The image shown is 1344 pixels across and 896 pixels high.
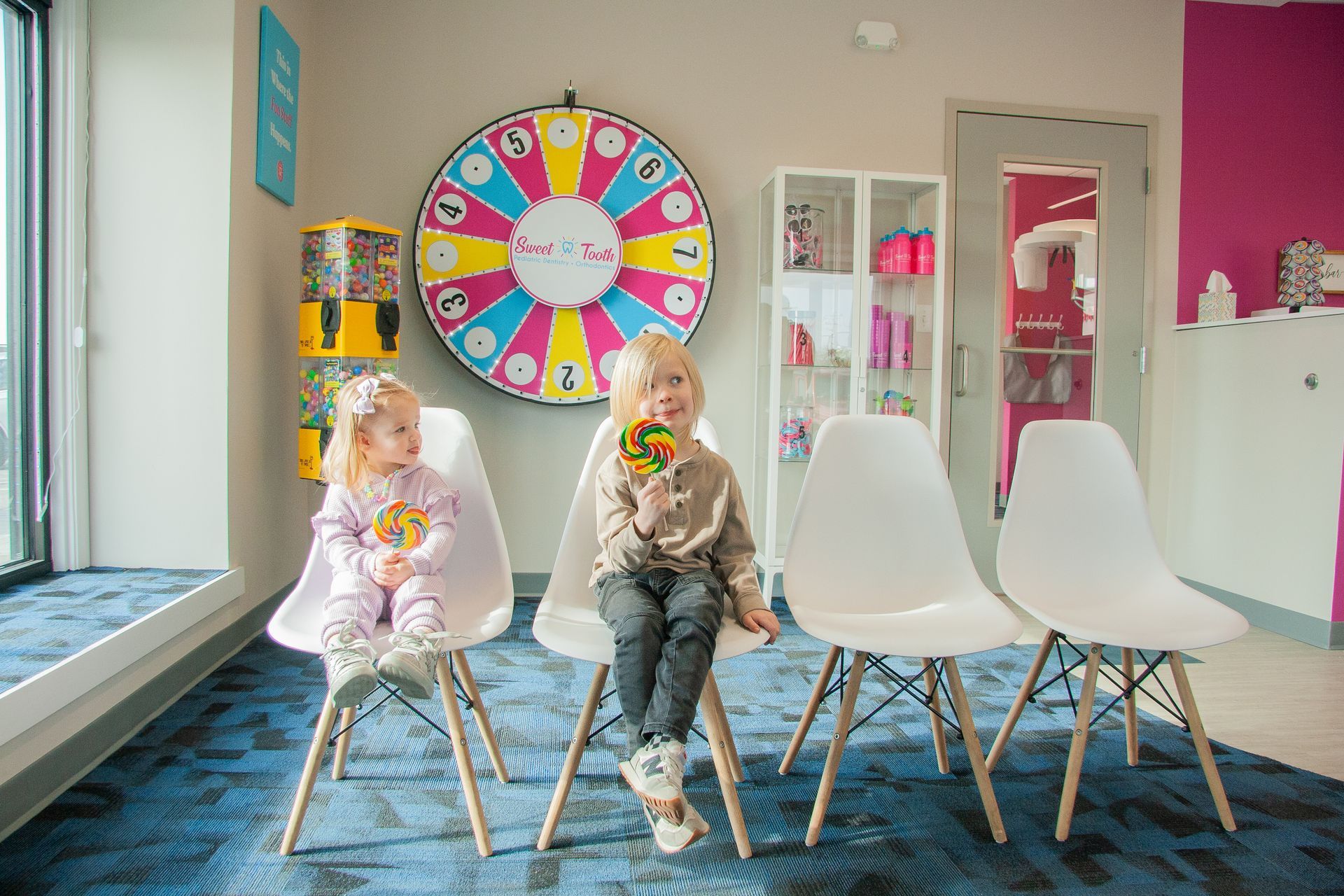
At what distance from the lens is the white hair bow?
1905 millimetres

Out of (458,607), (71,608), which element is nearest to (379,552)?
(458,607)

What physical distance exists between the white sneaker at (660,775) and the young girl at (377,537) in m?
0.42

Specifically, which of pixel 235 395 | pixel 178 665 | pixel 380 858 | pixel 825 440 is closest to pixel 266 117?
pixel 235 395

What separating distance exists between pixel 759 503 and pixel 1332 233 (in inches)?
125

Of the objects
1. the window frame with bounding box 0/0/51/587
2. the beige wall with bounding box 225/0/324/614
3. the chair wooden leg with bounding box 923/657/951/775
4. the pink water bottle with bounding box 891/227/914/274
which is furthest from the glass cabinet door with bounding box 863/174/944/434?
the window frame with bounding box 0/0/51/587

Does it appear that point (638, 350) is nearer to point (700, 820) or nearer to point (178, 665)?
point (700, 820)

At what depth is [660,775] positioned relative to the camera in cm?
150

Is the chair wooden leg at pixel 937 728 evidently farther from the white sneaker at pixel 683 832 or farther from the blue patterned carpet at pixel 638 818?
→ the white sneaker at pixel 683 832

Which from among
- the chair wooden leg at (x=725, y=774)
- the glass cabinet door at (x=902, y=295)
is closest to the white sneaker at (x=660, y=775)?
the chair wooden leg at (x=725, y=774)

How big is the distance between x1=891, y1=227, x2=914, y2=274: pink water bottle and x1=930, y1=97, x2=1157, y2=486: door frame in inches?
10.1

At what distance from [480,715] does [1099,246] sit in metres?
3.63

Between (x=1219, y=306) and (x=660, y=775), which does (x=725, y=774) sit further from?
(x=1219, y=306)

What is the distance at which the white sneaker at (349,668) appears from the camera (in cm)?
149

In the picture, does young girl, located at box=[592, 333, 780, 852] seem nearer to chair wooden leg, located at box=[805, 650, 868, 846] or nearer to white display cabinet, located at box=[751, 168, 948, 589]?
chair wooden leg, located at box=[805, 650, 868, 846]
